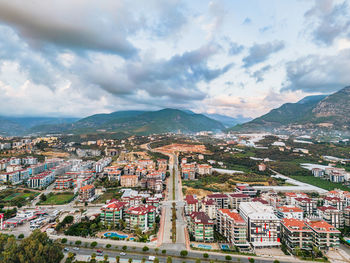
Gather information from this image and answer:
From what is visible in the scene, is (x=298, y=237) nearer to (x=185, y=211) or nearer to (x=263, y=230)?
(x=263, y=230)

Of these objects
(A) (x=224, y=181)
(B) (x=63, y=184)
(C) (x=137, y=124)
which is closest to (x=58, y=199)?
(B) (x=63, y=184)

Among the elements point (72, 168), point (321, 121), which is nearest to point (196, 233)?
point (72, 168)

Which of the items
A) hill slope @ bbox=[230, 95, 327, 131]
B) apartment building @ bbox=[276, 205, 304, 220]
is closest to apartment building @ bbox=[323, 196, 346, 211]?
apartment building @ bbox=[276, 205, 304, 220]

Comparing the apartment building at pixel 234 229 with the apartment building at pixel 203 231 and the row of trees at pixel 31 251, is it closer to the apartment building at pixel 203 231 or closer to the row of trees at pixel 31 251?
the apartment building at pixel 203 231

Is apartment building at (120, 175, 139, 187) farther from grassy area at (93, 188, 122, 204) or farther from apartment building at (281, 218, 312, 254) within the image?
apartment building at (281, 218, 312, 254)

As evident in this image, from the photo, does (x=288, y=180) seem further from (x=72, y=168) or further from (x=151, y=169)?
(x=72, y=168)

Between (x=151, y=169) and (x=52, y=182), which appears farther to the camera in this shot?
(x=151, y=169)
